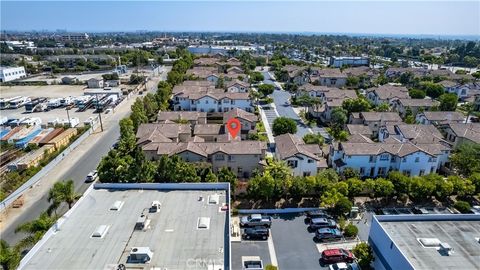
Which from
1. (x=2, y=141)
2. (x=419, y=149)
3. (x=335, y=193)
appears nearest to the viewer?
(x=335, y=193)

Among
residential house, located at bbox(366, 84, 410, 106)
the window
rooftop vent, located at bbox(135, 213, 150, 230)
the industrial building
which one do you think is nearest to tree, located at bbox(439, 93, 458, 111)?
residential house, located at bbox(366, 84, 410, 106)

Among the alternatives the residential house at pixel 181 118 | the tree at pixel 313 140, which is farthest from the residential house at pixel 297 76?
the tree at pixel 313 140

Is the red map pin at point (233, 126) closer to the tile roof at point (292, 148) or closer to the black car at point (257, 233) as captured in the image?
the tile roof at point (292, 148)

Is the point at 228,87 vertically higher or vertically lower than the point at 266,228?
higher

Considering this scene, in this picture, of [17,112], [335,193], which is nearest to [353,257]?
[335,193]

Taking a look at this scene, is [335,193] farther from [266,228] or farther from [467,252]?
[467,252]

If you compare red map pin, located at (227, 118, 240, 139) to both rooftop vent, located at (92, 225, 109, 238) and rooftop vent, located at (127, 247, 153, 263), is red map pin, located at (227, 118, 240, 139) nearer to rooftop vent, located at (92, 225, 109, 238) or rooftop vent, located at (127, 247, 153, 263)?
rooftop vent, located at (92, 225, 109, 238)
